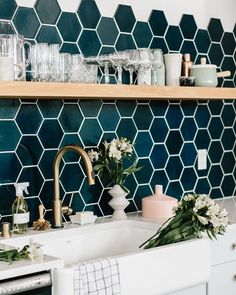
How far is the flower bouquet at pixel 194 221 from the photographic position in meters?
2.60

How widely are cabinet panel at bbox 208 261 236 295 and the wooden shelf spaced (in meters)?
0.88

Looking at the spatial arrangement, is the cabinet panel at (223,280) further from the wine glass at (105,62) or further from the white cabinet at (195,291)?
the wine glass at (105,62)

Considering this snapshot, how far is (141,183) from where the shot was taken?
3.47 meters

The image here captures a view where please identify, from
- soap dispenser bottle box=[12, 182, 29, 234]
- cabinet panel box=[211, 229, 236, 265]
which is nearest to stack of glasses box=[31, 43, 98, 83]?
soap dispenser bottle box=[12, 182, 29, 234]

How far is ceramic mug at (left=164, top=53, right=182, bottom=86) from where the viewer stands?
337 centimetres

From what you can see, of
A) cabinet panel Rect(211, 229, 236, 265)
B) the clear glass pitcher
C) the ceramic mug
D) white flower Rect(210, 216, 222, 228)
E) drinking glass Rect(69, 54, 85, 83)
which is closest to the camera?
white flower Rect(210, 216, 222, 228)

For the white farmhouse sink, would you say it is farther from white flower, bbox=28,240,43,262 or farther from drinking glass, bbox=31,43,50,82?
drinking glass, bbox=31,43,50,82

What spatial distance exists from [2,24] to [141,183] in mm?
1164

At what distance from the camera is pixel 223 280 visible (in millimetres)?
3055

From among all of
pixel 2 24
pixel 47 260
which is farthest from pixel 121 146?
pixel 47 260

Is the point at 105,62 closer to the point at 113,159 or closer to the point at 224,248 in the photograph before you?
the point at 113,159

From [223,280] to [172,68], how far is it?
1122 millimetres

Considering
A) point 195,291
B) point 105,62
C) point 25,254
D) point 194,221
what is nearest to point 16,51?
point 105,62

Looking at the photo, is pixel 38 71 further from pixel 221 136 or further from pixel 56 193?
pixel 221 136
